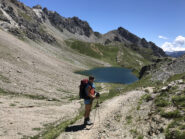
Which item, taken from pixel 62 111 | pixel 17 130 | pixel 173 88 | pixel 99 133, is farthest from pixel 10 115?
pixel 173 88

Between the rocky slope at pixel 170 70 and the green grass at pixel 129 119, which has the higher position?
the rocky slope at pixel 170 70

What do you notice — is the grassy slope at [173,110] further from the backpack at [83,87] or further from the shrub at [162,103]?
the backpack at [83,87]

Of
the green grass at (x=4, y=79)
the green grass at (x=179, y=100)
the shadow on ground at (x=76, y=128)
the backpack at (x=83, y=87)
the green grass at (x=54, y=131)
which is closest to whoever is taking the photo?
Result: the green grass at (x=179, y=100)

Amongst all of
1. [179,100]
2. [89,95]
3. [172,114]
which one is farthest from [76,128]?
[179,100]

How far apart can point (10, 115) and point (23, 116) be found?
60.9 inches

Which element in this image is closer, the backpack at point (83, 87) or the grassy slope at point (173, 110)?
the grassy slope at point (173, 110)

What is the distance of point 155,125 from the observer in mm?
10844

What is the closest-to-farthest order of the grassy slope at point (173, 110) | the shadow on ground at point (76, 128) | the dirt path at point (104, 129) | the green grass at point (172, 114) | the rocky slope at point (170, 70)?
1. the grassy slope at point (173, 110)
2. the green grass at point (172, 114)
3. the dirt path at point (104, 129)
4. the shadow on ground at point (76, 128)
5. the rocky slope at point (170, 70)

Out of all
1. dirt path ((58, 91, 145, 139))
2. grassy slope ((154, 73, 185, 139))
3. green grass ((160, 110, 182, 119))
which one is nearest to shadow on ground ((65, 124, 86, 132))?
dirt path ((58, 91, 145, 139))

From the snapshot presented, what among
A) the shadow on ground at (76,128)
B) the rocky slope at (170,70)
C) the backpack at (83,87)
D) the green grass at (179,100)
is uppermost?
A: the rocky slope at (170,70)

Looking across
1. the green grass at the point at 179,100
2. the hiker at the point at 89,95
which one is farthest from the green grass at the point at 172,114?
the hiker at the point at 89,95

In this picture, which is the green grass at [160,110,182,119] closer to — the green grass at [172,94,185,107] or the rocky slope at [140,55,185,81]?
the green grass at [172,94,185,107]

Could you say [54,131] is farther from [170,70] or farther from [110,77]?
[110,77]

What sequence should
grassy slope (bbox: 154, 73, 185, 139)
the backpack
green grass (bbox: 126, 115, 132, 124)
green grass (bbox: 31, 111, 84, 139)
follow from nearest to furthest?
grassy slope (bbox: 154, 73, 185, 139) < green grass (bbox: 126, 115, 132, 124) < the backpack < green grass (bbox: 31, 111, 84, 139)
